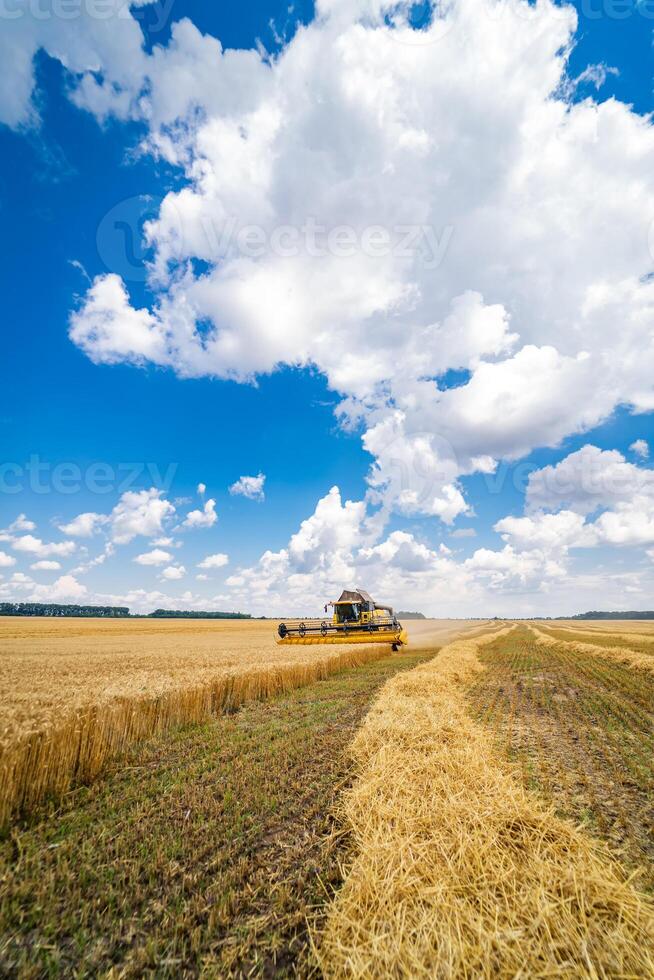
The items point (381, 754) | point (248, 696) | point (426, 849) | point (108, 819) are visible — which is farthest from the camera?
point (248, 696)

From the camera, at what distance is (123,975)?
2.67 metres

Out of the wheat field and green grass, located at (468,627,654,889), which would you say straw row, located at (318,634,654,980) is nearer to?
green grass, located at (468,627,654,889)

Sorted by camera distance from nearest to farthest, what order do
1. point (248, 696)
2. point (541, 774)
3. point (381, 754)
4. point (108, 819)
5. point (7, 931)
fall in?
point (7, 931)
point (108, 819)
point (381, 754)
point (541, 774)
point (248, 696)

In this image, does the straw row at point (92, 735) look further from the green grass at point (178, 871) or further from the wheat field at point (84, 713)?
the green grass at point (178, 871)

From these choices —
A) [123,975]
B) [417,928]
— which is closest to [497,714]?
[417,928]

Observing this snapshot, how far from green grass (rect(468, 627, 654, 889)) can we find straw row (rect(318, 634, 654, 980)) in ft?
3.46

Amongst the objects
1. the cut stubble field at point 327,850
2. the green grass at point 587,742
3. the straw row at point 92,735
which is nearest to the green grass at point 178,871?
the cut stubble field at point 327,850

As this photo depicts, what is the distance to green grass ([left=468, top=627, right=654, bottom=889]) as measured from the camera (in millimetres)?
4754

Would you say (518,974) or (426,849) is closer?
(518,974)

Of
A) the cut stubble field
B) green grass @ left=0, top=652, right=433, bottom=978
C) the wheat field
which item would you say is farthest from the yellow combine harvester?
green grass @ left=0, top=652, right=433, bottom=978

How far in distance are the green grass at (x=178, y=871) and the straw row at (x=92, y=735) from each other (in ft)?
1.02

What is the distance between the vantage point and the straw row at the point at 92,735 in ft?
16.6

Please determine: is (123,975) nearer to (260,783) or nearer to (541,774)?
(260,783)

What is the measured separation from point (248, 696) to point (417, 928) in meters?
9.66
